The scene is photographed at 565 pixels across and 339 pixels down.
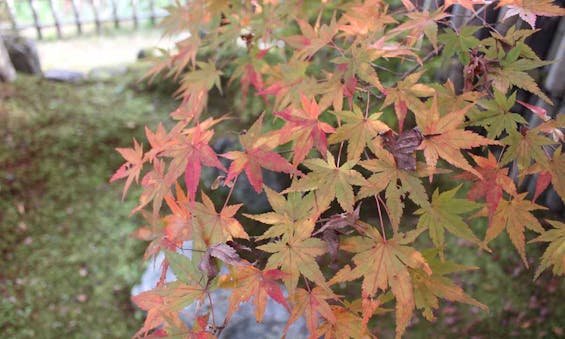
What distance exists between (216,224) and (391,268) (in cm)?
52

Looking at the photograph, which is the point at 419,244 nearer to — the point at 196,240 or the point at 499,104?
the point at 499,104

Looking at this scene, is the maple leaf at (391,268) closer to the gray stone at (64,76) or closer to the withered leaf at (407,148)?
the withered leaf at (407,148)

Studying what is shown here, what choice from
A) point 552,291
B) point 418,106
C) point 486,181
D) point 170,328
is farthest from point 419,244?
point 170,328

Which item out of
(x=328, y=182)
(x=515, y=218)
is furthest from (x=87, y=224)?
(x=515, y=218)

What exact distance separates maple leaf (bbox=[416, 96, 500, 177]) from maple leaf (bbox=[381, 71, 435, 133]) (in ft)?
0.31

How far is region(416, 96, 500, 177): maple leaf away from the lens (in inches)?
46.9

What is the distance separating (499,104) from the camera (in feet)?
4.42

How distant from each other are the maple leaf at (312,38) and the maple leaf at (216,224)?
0.61m

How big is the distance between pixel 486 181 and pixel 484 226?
1977 mm

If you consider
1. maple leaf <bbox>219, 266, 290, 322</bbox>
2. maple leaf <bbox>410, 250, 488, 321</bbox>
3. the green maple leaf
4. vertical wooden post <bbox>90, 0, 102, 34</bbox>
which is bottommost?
vertical wooden post <bbox>90, 0, 102, 34</bbox>

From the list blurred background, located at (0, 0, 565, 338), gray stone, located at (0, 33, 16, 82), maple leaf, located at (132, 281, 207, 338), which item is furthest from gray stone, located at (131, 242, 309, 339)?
gray stone, located at (0, 33, 16, 82)

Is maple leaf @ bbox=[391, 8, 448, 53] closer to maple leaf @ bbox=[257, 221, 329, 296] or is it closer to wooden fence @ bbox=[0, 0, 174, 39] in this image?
maple leaf @ bbox=[257, 221, 329, 296]

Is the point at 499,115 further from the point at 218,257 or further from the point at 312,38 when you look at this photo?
the point at 218,257

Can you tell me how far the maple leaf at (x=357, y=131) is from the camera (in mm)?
1273
